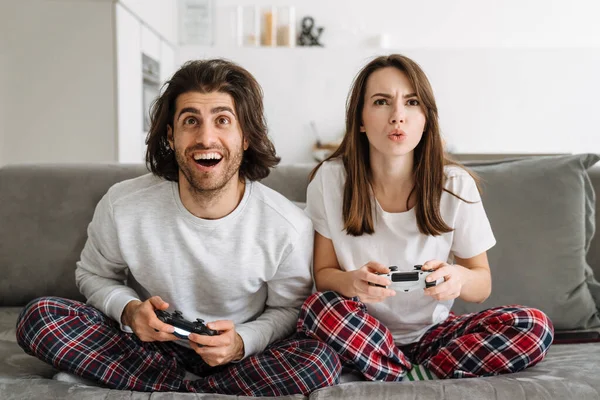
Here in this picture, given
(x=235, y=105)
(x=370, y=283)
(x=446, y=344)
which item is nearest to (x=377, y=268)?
(x=370, y=283)

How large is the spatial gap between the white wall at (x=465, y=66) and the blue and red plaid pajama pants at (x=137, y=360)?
10.8 ft

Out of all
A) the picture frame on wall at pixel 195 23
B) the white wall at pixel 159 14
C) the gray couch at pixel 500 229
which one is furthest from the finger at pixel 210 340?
the picture frame on wall at pixel 195 23

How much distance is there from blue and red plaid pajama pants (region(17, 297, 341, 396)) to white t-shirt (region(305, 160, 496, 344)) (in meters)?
0.25

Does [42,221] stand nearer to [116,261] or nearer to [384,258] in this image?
[116,261]

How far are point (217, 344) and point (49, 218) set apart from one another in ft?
2.33

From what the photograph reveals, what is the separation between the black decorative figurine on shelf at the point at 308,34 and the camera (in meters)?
4.60

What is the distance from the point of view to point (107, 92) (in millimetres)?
2879

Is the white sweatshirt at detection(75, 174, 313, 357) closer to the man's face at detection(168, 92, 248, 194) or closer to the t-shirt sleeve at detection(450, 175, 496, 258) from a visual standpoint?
the man's face at detection(168, 92, 248, 194)

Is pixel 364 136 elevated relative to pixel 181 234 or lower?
elevated

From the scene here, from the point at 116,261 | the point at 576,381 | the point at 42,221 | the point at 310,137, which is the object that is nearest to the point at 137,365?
the point at 116,261

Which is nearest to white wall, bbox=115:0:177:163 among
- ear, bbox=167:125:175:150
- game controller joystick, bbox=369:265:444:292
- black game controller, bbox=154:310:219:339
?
ear, bbox=167:125:175:150

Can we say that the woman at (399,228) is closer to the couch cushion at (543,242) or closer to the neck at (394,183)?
the neck at (394,183)

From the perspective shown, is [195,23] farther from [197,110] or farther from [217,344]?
[217,344]

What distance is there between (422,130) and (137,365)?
30.9 inches
